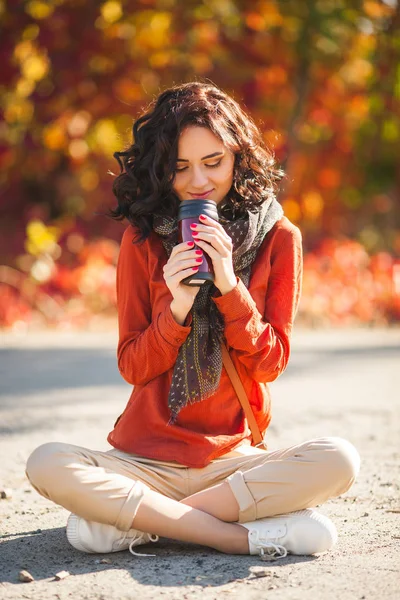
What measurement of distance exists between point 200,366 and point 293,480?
44 centimetres

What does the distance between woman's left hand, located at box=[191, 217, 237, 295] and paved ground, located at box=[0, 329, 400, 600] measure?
80cm

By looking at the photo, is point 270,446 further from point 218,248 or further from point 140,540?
point 218,248

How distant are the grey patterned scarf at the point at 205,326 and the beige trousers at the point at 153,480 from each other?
260 mm

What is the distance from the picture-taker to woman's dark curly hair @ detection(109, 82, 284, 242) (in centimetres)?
300

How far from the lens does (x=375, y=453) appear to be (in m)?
4.11

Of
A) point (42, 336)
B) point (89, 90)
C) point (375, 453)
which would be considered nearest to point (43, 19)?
point (89, 90)

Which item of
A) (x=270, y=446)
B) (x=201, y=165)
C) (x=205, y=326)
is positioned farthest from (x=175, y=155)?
(x=270, y=446)

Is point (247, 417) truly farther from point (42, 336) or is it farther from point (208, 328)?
point (42, 336)

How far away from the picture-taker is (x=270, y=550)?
269cm

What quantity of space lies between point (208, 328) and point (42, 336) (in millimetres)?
5129

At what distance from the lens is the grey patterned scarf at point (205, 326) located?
2.82 meters

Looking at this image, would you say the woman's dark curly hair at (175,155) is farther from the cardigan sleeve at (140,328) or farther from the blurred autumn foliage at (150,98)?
the blurred autumn foliage at (150,98)

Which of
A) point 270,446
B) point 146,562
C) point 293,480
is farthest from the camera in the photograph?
point 270,446

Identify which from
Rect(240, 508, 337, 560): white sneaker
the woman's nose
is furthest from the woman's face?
Rect(240, 508, 337, 560): white sneaker
